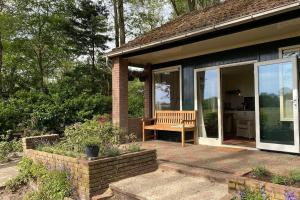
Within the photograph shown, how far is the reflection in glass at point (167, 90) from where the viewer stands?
8.93 m

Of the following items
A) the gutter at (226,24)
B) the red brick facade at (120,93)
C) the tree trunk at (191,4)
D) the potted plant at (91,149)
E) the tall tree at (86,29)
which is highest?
the tree trunk at (191,4)

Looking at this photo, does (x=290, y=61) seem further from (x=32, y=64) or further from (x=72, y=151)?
(x=32, y=64)

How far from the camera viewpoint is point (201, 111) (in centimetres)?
809

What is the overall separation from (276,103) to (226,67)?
1.75 meters

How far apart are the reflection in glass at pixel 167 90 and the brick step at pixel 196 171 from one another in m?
3.73

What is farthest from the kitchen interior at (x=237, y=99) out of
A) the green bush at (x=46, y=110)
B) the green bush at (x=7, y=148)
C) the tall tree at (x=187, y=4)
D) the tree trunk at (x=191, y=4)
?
the tall tree at (x=187, y=4)

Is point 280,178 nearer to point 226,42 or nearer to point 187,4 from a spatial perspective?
point 226,42

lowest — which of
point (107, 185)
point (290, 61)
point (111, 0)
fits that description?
point (107, 185)

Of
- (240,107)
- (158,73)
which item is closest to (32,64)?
(158,73)

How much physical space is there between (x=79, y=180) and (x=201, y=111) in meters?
4.49

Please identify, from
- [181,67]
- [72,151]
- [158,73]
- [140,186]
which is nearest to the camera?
[140,186]

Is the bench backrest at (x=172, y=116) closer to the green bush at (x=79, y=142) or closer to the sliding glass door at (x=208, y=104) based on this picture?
the sliding glass door at (x=208, y=104)

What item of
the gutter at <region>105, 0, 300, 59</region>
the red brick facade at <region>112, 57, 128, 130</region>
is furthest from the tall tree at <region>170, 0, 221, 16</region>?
the gutter at <region>105, 0, 300, 59</region>

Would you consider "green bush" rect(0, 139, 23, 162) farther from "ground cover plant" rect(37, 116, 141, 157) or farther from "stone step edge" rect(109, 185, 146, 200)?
"stone step edge" rect(109, 185, 146, 200)
